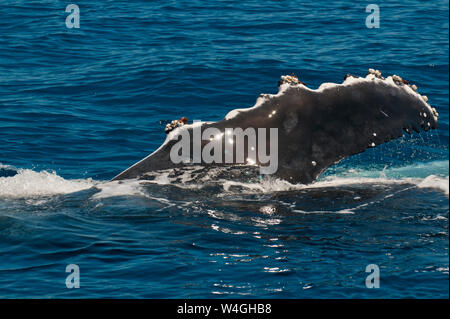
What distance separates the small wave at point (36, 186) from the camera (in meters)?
12.6

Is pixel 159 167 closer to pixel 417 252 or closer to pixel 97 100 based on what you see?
pixel 417 252

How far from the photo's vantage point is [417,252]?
9.88m

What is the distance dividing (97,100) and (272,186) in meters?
11.0

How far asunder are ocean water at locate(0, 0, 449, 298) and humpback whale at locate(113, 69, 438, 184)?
0.58 m

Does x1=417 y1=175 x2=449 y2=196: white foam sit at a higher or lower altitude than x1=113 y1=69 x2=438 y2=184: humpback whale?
lower

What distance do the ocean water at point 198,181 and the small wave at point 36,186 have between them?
46 millimetres

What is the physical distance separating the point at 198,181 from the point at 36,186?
278cm

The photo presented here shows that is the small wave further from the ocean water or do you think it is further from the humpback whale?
the humpback whale

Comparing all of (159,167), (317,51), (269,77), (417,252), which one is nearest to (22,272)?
(159,167)

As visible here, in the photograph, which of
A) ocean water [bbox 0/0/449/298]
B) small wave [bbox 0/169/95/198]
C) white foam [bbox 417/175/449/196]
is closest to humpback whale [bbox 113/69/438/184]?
ocean water [bbox 0/0/449/298]

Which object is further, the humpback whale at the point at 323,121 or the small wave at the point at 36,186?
the small wave at the point at 36,186

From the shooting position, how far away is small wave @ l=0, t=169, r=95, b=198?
12602 mm

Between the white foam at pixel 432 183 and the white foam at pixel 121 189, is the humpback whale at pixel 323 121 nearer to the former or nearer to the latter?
the white foam at pixel 121 189

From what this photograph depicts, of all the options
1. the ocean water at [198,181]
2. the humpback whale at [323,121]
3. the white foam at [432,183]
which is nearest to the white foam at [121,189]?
the ocean water at [198,181]
